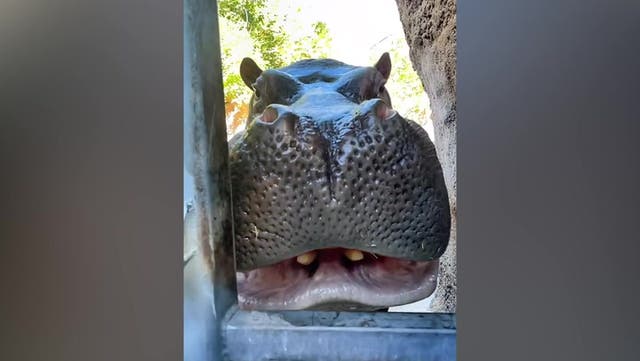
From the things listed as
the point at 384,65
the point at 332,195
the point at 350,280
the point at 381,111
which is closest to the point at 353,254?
the point at 350,280

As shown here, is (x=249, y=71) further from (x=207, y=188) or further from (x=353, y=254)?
(x=353, y=254)

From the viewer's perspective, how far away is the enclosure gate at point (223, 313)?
1.46 m

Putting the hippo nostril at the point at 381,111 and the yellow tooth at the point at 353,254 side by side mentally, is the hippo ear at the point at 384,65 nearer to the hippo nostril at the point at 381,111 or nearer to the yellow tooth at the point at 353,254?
the hippo nostril at the point at 381,111

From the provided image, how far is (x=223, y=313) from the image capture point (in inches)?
61.4

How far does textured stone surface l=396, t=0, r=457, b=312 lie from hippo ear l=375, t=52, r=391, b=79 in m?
0.07

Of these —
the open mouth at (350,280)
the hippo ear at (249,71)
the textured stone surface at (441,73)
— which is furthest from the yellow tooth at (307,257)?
the hippo ear at (249,71)

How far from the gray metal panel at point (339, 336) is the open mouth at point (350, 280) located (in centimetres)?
3

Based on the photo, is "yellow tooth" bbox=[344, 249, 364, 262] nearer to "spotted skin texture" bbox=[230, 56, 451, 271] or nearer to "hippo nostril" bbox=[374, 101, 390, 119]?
"spotted skin texture" bbox=[230, 56, 451, 271]

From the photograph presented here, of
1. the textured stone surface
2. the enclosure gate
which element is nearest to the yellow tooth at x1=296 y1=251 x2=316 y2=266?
→ the enclosure gate

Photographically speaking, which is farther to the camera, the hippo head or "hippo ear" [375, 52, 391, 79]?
"hippo ear" [375, 52, 391, 79]

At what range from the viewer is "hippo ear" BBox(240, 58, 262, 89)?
5.24 ft
